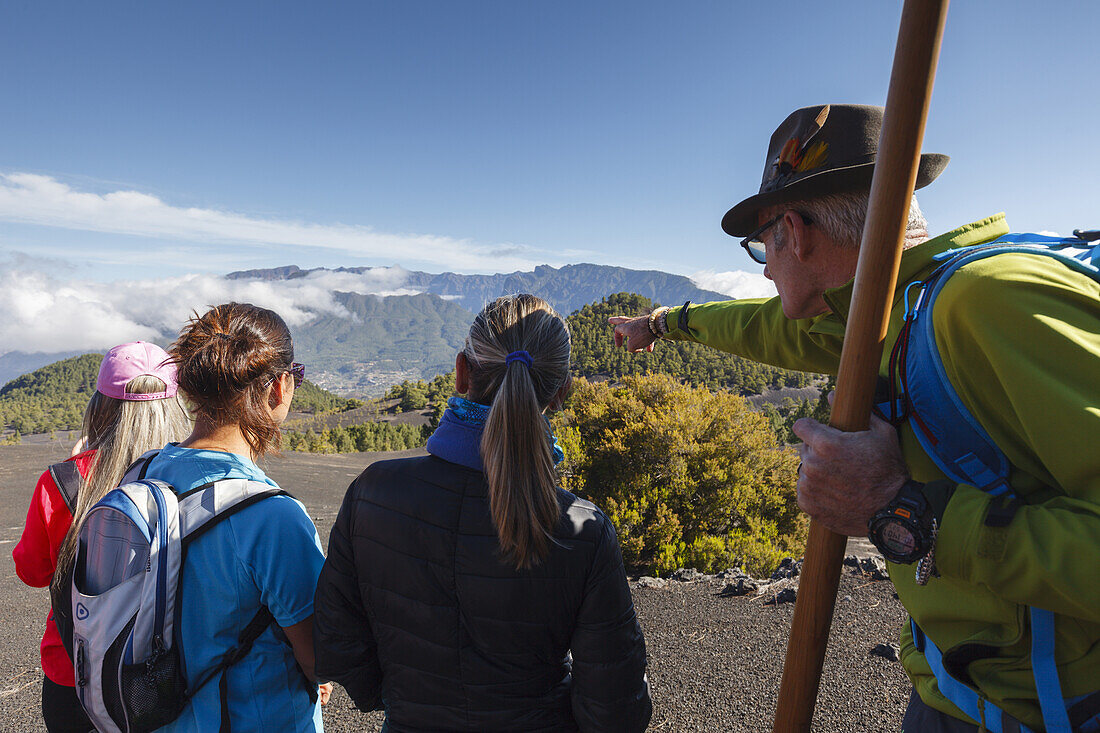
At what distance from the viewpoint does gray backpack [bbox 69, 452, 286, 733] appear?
1.71 metres

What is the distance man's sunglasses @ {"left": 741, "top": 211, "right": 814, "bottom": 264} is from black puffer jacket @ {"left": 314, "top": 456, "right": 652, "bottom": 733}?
1.11 meters

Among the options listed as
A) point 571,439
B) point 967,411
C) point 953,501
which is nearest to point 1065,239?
point 967,411

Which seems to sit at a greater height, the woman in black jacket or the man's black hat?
the man's black hat

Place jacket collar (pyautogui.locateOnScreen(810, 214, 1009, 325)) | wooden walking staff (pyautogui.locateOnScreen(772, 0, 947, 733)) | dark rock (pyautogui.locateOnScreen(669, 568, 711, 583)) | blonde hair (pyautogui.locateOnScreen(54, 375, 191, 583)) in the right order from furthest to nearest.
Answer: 1. dark rock (pyautogui.locateOnScreen(669, 568, 711, 583))
2. blonde hair (pyautogui.locateOnScreen(54, 375, 191, 583))
3. jacket collar (pyautogui.locateOnScreen(810, 214, 1009, 325))
4. wooden walking staff (pyautogui.locateOnScreen(772, 0, 947, 733))

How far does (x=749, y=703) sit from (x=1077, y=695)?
3.88 m

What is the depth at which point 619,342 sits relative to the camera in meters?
3.49

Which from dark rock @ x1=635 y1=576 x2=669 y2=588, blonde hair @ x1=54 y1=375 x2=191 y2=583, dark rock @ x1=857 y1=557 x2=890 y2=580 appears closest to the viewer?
blonde hair @ x1=54 y1=375 x2=191 y2=583

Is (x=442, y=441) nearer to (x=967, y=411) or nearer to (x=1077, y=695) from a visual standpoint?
(x=967, y=411)

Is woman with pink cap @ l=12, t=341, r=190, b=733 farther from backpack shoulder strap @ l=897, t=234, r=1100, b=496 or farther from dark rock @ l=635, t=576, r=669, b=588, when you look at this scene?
dark rock @ l=635, t=576, r=669, b=588

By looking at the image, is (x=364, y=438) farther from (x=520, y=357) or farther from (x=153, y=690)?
(x=520, y=357)

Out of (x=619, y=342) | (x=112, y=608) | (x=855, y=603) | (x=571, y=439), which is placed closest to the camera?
(x=112, y=608)

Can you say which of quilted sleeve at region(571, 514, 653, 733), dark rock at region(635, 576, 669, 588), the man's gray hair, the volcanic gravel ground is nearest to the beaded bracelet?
the man's gray hair

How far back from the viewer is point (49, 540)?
8.03ft

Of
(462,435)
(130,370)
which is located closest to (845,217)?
(462,435)
